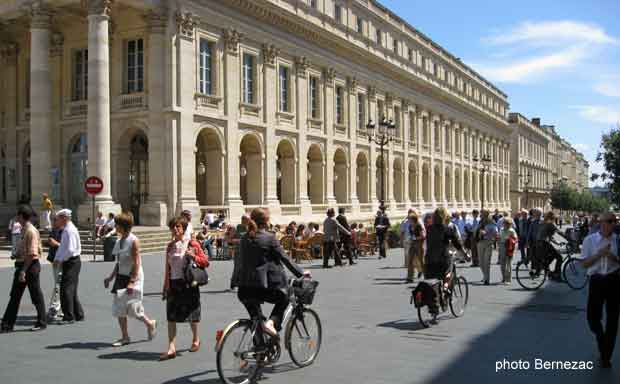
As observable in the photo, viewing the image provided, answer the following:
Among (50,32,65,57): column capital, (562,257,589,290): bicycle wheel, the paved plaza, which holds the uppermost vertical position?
(50,32,65,57): column capital

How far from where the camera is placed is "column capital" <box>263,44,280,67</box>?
33159 millimetres

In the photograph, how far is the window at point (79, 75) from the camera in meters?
30.4

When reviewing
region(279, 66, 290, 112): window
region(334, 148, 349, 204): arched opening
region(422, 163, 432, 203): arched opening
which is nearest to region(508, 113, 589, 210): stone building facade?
region(422, 163, 432, 203): arched opening

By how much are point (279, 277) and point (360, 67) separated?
38601 millimetres

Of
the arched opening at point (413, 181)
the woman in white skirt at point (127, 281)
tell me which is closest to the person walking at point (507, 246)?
the woman in white skirt at point (127, 281)

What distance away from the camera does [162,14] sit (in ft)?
89.0

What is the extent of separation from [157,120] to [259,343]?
73.5 ft

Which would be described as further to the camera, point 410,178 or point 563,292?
point 410,178

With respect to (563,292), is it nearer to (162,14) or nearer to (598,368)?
(598,368)

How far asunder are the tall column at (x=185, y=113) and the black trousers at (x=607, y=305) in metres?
21.6

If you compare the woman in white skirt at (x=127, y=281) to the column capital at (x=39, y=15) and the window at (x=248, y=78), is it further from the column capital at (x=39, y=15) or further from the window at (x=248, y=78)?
the window at (x=248, y=78)

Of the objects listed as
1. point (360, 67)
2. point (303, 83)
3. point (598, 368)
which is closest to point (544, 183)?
point (360, 67)

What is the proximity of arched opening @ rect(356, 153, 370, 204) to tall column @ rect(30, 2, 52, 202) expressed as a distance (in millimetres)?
22887

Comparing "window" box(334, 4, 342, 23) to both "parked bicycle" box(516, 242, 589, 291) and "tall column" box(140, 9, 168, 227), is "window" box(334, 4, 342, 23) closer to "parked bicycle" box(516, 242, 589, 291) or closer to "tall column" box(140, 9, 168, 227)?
"tall column" box(140, 9, 168, 227)
